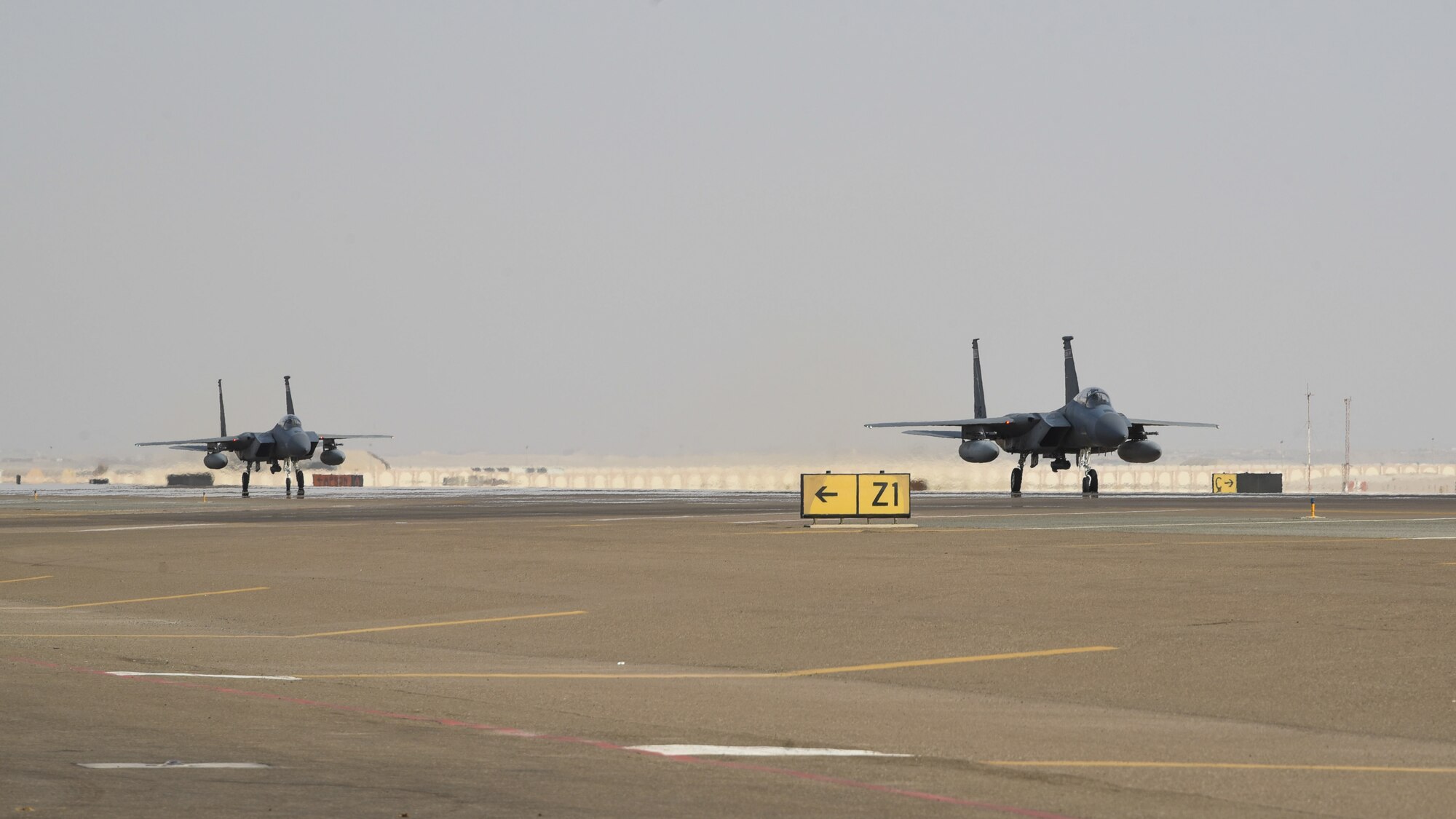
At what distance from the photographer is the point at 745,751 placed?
30.6 feet

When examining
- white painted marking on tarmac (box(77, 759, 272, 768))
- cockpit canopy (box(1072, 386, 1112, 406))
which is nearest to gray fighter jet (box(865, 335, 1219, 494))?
cockpit canopy (box(1072, 386, 1112, 406))

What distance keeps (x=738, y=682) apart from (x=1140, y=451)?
2200 inches

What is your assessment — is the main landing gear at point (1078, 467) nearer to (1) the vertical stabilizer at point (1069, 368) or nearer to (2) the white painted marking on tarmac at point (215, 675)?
(1) the vertical stabilizer at point (1069, 368)

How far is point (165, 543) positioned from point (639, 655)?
821 inches

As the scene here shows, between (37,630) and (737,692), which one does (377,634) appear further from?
(737,692)

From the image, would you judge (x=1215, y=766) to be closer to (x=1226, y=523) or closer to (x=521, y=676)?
(x=521, y=676)

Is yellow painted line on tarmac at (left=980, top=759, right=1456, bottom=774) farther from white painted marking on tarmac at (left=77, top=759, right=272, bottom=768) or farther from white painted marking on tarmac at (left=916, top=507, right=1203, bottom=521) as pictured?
white painted marking on tarmac at (left=916, top=507, right=1203, bottom=521)

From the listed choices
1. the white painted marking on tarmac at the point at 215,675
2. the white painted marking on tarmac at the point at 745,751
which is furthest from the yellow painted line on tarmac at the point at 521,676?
the white painted marking on tarmac at the point at 745,751

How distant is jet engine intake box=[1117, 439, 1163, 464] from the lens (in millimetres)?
65438

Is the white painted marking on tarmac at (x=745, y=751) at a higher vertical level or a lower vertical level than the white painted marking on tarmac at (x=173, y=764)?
lower

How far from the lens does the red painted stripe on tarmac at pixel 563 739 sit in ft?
25.4

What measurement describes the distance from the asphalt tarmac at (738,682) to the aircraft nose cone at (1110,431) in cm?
3531

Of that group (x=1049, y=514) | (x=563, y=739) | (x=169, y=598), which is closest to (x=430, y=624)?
(x=169, y=598)

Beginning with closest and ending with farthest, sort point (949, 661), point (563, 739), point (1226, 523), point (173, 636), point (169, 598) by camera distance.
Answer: point (563, 739) → point (949, 661) → point (173, 636) → point (169, 598) → point (1226, 523)
